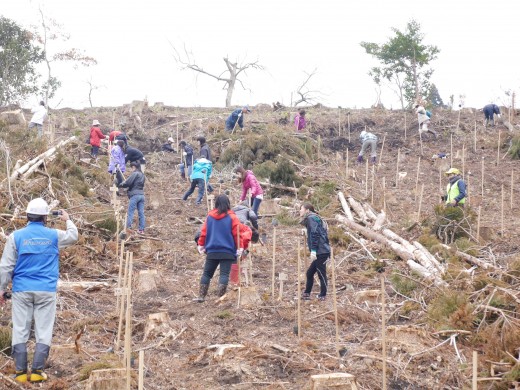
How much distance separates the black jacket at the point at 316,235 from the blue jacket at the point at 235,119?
503 inches

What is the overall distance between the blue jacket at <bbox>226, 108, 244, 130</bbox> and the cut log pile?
21.6 ft

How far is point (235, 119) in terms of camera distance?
73.1 ft

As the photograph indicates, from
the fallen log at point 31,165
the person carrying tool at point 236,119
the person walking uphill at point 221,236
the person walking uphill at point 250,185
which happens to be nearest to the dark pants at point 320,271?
the person walking uphill at point 221,236

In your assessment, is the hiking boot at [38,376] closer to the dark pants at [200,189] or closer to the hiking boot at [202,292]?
A: the hiking boot at [202,292]

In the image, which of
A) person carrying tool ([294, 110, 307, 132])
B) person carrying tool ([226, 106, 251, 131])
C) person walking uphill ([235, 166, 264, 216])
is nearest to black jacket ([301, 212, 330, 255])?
person walking uphill ([235, 166, 264, 216])

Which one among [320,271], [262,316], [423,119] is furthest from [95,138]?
[423,119]

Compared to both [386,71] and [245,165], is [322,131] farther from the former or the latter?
[386,71]

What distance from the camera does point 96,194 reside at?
15.7 m

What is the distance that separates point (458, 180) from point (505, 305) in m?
5.77

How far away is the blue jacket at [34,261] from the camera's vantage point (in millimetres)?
6566

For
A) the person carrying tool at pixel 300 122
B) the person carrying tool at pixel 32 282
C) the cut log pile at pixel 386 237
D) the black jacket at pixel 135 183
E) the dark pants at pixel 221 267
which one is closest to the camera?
the person carrying tool at pixel 32 282

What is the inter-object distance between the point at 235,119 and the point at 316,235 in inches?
521

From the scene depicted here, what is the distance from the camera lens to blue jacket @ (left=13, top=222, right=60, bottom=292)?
6.57 meters

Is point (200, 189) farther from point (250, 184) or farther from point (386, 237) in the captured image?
point (386, 237)
